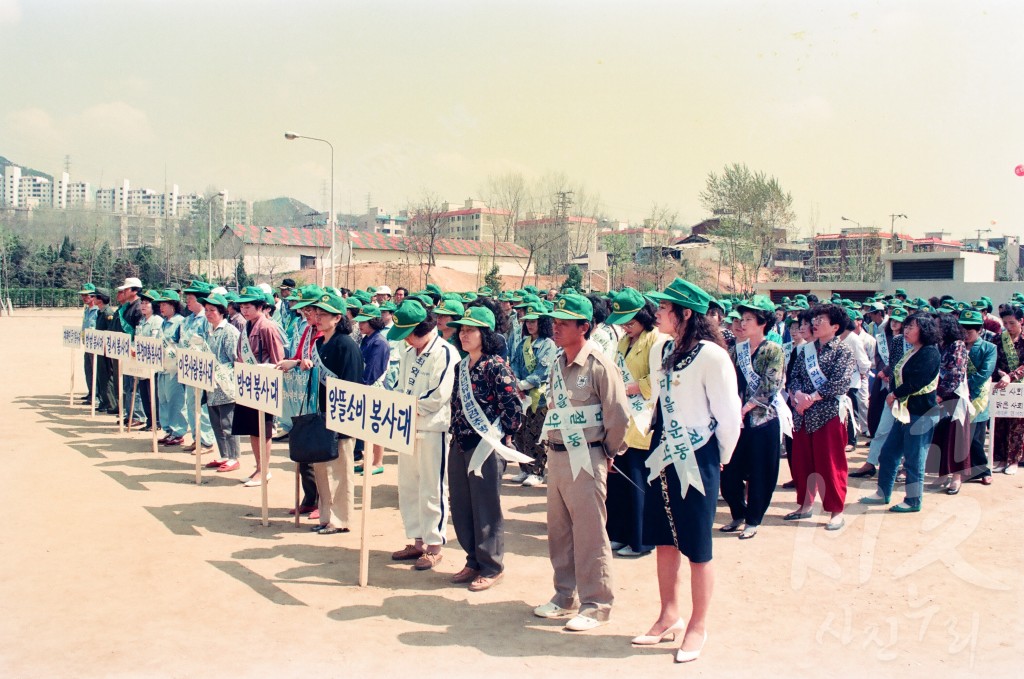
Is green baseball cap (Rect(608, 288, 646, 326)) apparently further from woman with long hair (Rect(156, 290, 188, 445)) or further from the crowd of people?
woman with long hair (Rect(156, 290, 188, 445))

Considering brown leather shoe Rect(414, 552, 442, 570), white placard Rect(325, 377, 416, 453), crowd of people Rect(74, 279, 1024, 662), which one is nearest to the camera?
crowd of people Rect(74, 279, 1024, 662)

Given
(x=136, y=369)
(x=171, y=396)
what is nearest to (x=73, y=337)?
(x=136, y=369)

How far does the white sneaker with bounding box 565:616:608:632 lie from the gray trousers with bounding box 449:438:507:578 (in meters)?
0.94

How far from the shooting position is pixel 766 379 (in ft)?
22.8

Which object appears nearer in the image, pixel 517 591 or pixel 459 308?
pixel 517 591

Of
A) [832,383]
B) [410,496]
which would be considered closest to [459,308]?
[410,496]

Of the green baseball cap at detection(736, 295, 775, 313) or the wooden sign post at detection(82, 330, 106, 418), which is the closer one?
the green baseball cap at detection(736, 295, 775, 313)

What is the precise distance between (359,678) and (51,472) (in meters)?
6.50

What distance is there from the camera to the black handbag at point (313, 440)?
6762 millimetres

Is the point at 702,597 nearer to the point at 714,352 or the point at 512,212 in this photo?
the point at 714,352

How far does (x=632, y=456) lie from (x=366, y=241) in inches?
2700

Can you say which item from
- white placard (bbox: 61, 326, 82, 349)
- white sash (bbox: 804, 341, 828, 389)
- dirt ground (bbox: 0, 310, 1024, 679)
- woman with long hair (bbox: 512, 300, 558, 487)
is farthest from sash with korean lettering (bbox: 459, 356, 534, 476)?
white placard (bbox: 61, 326, 82, 349)

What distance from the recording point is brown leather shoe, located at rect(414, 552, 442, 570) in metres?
6.16

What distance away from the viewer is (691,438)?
4504 mm
